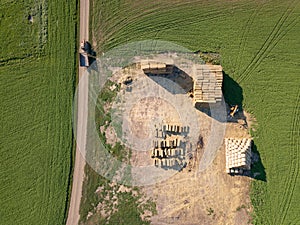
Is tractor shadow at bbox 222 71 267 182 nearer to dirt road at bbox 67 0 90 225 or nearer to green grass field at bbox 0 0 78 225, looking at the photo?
dirt road at bbox 67 0 90 225

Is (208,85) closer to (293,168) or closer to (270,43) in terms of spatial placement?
(270,43)

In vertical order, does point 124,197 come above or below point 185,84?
below

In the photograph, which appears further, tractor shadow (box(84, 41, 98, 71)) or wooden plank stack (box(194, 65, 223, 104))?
tractor shadow (box(84, 41, 98, 71))

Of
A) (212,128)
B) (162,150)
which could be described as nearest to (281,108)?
(212,128)

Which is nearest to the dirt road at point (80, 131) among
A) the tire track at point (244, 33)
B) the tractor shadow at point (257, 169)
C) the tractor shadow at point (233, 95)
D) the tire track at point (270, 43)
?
the tractor shadow at point (233, 95)

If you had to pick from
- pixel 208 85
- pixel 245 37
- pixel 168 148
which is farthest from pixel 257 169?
pixel 245 37

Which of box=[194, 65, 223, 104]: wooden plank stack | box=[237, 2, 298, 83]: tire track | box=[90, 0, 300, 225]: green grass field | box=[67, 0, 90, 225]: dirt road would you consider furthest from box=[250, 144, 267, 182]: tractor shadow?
box=[67, 0, 90, 225]: dirt road

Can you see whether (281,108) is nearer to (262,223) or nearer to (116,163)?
(262,223)
